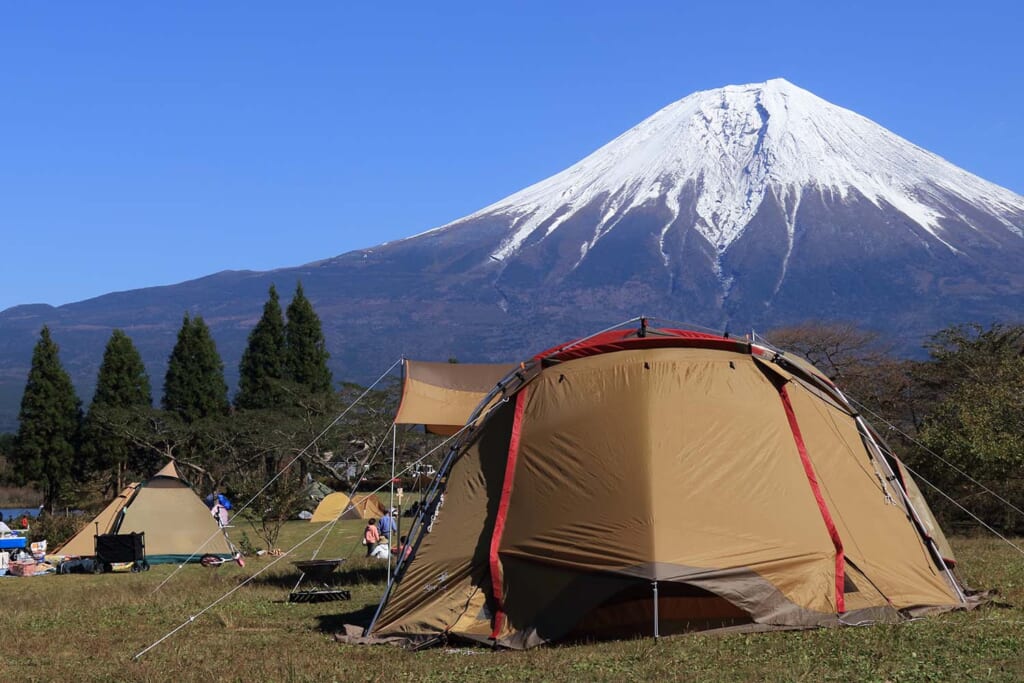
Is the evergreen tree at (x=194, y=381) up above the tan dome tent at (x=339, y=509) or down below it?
above

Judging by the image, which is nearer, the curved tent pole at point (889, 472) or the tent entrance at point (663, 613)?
the tent entrance at point (663, 613)

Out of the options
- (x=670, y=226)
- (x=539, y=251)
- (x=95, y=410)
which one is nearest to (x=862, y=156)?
(x=670, y=226)

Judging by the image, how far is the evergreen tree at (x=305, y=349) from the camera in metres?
53.0

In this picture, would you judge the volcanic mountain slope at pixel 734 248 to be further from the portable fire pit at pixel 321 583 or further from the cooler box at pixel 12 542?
the portable fire pit at pixel 321 583

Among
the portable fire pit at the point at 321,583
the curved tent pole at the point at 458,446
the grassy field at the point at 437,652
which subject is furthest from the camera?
the portable fire pit at the point at 321,583

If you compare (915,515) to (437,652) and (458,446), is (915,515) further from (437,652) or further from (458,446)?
(437,652)

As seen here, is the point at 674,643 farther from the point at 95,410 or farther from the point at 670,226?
the point at 670,226

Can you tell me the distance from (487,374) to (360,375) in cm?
16451

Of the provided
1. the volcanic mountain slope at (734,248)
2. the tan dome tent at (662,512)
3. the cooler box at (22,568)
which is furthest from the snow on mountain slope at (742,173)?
the tan dome tent at (662,512)

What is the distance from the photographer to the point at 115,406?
4394 cm

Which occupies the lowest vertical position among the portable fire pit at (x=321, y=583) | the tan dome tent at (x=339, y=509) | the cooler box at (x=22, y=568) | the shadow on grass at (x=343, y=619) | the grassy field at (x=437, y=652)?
the tan dome tent at (x=339, y=509)

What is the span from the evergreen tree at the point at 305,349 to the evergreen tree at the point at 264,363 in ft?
1.27

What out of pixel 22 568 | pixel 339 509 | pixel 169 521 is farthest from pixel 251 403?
pixel 22 568

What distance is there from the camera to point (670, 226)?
19375 cm
